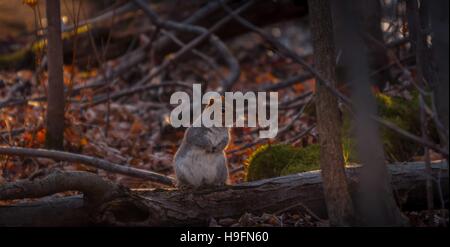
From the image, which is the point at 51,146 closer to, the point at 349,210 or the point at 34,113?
the point at 34,113

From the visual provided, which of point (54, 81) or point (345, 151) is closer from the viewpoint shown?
point (345, 151)

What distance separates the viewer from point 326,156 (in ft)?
12.3

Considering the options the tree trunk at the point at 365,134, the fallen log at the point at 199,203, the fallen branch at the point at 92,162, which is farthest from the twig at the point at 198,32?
the tree trunk at the point at 365,134

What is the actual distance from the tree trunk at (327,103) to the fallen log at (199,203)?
440mm

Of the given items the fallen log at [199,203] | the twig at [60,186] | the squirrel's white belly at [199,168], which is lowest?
the fallen log at [199,203]

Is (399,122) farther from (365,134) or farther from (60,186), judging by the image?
(60,186)

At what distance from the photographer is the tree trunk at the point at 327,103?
3.71 meters

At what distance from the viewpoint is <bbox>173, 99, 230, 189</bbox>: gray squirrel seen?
439 cm

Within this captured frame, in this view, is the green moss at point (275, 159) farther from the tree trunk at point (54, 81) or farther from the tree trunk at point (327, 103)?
the tree trunk at point (54, 81)

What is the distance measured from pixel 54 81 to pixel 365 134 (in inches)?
131

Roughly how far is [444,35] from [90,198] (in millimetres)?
2380

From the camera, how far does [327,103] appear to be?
3719 millimetres

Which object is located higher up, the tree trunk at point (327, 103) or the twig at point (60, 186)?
the tree trunk at point (327, 103)

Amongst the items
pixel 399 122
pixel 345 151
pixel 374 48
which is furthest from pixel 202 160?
pixel 374 48
